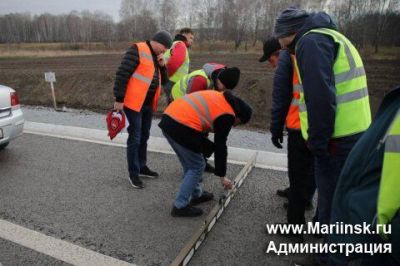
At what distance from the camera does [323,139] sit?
2156 mm

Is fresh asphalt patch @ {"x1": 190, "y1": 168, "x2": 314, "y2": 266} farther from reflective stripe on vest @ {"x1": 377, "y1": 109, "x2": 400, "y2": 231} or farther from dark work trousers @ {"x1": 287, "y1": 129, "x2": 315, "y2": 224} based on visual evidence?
reflective stripe on vest @ {"x1": 377, "y1": 109, "x2": 400, "y2": 231}

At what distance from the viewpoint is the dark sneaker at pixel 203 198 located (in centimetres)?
350

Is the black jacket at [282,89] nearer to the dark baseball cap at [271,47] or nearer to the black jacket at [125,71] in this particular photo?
the dark baseball cap at [271,47]

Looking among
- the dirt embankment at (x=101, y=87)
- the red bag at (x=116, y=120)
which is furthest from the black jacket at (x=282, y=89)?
the dirt embankment at (x=101, y=87)

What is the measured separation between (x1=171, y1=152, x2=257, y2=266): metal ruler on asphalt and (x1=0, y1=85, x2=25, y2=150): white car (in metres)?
3.28

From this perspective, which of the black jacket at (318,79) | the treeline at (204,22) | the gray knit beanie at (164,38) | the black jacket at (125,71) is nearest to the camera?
the black jacket at (318,79)

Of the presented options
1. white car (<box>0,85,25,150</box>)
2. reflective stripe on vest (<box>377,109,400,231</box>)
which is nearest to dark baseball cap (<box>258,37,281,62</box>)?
reflective stripe on vest (<box>377,109,400,231</box>)

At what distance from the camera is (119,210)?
338 cm

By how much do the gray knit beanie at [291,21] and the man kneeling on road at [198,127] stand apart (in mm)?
711

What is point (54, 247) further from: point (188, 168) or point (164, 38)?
point (164, 38)

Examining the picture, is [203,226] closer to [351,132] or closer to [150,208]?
[150,208]

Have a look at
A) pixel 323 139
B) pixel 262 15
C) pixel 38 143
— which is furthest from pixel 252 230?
pixel 262 15

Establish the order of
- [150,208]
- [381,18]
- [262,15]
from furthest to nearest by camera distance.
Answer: [262,15] → [381,18] → [150,208]

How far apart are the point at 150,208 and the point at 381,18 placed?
37669mm
